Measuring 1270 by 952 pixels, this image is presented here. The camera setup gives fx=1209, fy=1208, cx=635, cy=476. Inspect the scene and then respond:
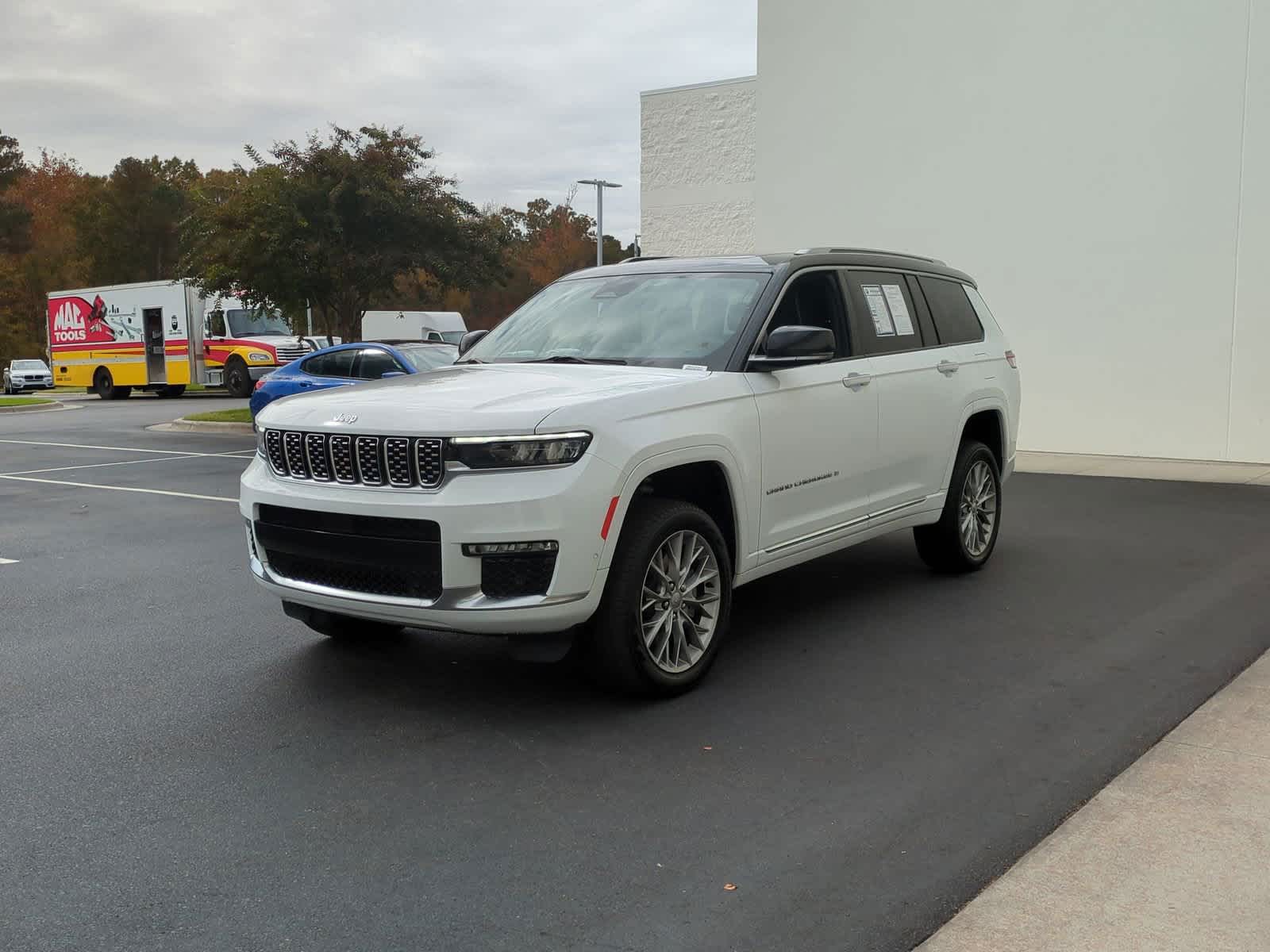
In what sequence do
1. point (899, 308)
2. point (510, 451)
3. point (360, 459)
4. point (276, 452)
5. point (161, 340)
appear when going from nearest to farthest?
1. point (510, 451)
2. point (360, 459)
3. point (276, 452)
4. point (899, 308)
5. point (161, 340)

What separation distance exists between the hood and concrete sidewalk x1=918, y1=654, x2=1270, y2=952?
2360 millimetres

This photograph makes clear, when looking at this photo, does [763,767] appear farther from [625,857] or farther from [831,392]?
[831,392]

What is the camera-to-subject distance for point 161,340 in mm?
35250

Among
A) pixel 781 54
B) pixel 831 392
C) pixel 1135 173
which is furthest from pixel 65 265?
pixel 831 392

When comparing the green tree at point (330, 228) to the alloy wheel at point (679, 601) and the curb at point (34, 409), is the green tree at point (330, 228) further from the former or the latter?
the alloy wheel at point (679, 601)

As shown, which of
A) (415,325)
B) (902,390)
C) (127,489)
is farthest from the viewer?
(415,325)

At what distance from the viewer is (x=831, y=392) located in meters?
6.14

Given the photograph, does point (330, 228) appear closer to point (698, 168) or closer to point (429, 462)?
point (698, 168)

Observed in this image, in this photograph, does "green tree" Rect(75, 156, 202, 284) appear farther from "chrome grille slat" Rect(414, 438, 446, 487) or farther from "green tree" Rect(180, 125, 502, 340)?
"chrome grille slat" Rect(414, 438, 446, 487)

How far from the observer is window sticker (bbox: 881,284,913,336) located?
6.94 metres

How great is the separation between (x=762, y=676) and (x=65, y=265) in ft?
262

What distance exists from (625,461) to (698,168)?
19.5 metres

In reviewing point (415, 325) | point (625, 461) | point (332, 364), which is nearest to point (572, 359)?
point (625, 461)

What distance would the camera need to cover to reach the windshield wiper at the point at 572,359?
19.0ft
